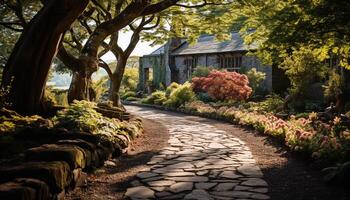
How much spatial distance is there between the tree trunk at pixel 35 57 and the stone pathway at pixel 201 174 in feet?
10.9

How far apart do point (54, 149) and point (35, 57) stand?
4031 millimetres

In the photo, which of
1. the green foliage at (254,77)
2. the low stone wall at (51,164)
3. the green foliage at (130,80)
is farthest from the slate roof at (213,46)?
the low stone wall at (51,164)

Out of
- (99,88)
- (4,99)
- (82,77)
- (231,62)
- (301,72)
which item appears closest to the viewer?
(4,99)

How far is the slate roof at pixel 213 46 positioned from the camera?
26091mm

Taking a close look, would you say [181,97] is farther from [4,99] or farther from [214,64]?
[4,99]

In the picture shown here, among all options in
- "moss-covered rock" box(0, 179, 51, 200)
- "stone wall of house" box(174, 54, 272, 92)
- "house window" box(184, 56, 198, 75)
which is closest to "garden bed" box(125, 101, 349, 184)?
"moss-covered rock" box(0, 179, 51, 200)

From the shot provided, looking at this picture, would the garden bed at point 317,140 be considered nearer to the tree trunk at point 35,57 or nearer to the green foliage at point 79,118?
the green foliage at point 79,118

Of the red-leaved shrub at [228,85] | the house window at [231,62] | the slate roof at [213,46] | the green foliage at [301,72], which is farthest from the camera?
the house window at [231,62]

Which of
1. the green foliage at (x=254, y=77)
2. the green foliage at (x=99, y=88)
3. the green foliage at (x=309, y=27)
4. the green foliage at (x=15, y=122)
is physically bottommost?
the green foliage at (x=15, y=122)

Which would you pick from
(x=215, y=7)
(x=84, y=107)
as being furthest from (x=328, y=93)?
(x=84, y=107)

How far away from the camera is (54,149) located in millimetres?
5277

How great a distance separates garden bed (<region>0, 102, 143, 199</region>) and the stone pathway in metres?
0.91

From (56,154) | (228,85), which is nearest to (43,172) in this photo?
(56,154)

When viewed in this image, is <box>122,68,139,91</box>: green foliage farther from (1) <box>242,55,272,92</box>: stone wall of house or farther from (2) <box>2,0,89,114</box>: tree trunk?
(2) <box>2,0,89,114</box>: tree trunk
